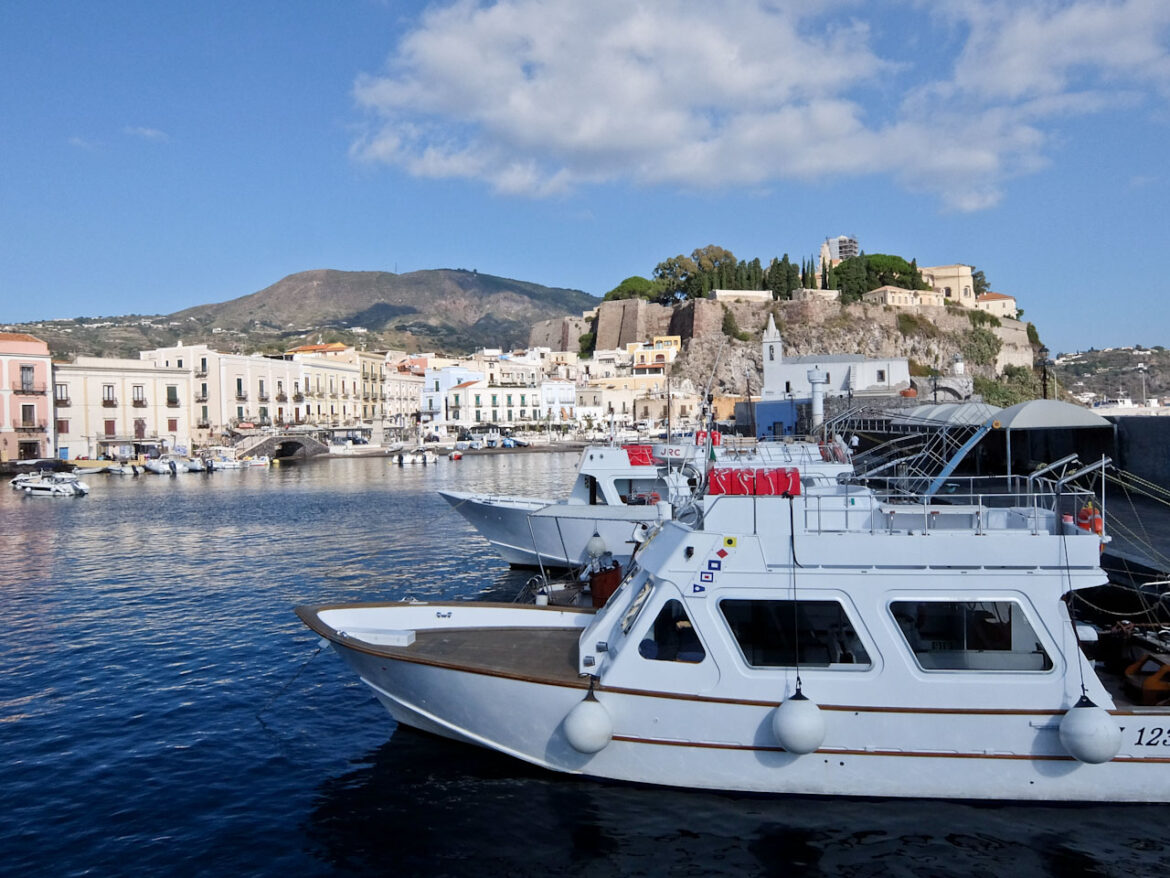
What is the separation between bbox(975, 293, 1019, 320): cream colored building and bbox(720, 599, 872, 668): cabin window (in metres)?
108

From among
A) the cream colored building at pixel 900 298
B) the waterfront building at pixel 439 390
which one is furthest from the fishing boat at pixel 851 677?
the cream colored building at pixel 900 298

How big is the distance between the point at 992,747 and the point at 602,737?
12.2 ft

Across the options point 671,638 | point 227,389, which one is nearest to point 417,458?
point 227,389

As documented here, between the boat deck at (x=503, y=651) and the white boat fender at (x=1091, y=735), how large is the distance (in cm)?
455

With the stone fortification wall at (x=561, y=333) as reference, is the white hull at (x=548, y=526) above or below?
below

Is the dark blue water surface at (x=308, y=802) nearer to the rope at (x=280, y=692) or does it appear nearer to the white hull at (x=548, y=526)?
the rope at (x=280, y=692)

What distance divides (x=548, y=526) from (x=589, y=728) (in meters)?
13.2

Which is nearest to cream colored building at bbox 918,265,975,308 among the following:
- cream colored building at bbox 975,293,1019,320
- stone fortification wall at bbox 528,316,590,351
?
cream colored building at bbox 975,293,1019,320

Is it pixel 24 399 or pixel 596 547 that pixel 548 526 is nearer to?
pixel 596 547

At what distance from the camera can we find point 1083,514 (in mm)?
9227

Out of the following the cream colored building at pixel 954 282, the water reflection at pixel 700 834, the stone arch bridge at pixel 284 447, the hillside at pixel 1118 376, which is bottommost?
the water reflection at pixel 700 834

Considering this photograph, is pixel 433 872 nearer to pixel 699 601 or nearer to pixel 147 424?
pixel 699 601

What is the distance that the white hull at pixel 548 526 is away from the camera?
66.3ft

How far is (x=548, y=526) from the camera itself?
21.5m
